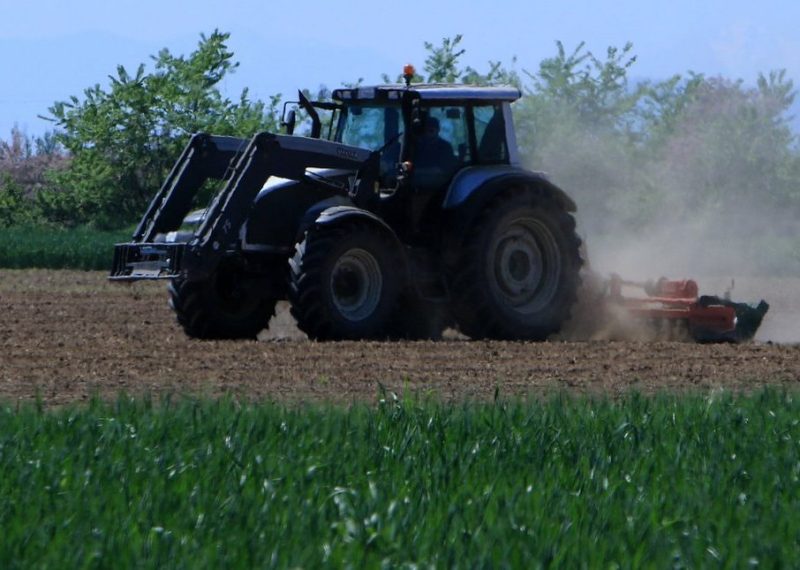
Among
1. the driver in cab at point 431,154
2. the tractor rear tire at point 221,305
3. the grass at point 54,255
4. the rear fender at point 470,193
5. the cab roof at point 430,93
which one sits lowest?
the grass at point 54,255

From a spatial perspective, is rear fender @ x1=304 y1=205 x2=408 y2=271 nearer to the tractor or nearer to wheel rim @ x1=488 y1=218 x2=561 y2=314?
the tractor

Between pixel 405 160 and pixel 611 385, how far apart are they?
3415 millimetres

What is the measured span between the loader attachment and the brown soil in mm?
326

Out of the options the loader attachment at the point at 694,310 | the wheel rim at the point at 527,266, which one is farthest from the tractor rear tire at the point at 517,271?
the loader attachment at the point at 694,310

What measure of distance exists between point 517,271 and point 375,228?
5.86 ft

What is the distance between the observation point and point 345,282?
1383 centimetres

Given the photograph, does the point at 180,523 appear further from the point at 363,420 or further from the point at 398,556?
the point at 363,420

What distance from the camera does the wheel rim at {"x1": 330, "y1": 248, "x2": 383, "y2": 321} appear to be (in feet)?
45.0

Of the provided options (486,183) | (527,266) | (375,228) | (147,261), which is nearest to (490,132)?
(486,183)

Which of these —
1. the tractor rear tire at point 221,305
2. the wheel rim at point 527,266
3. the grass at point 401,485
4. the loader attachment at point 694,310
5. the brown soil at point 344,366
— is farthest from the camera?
the loader attachment at point 694,310

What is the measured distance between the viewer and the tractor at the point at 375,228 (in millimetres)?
13477

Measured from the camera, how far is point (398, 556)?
538 cm

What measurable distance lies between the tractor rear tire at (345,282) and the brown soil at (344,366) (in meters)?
0.28

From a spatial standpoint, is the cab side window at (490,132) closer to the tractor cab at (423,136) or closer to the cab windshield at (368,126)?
the tractor cab at (423,136)
